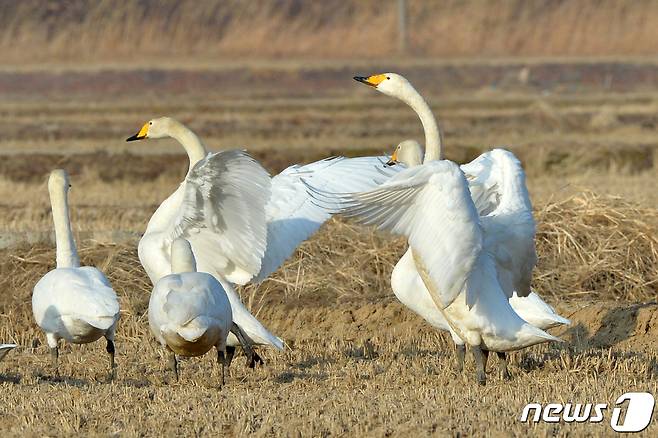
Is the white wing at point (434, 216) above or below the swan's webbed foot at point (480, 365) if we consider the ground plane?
above

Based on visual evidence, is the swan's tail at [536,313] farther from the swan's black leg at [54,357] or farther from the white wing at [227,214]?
the swan's black leg at [54,357]

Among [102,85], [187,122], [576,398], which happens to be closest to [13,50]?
[102,85]

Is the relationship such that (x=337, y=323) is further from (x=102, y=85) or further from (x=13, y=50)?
(x=13, y=50)

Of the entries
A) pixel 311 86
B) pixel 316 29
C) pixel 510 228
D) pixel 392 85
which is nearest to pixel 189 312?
pixel 510 228

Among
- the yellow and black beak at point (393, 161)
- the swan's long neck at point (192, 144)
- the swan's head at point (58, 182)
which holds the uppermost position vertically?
the swan's long neck at point (192, 144)

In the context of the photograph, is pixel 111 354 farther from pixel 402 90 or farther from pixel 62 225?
pixel 402 90

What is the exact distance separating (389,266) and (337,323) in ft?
4.45

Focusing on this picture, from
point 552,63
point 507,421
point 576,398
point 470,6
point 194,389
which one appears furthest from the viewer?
point 470,6

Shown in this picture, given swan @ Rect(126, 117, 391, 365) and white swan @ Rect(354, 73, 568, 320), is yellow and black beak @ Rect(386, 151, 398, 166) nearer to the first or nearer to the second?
swan @ Rect(126, 117, 391, 365)

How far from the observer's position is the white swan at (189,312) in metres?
7.57

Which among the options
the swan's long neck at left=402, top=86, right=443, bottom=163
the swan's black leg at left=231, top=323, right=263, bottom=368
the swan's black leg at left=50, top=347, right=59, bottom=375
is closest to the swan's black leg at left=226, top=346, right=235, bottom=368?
the swan's black leg at left=231, top=323, right=263, bottom=368

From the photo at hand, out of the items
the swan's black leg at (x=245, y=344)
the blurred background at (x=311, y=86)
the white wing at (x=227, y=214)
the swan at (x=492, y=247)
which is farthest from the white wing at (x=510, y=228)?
the blurred background at (x=311, y=86)

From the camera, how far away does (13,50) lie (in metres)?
66.5

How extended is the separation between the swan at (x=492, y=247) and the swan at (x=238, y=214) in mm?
924
